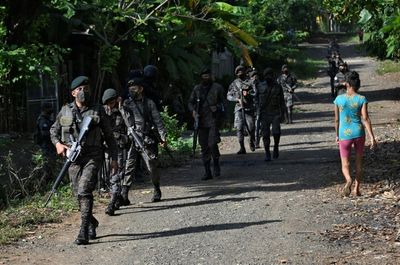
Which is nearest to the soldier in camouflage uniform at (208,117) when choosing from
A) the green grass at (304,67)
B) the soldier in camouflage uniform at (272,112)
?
the soldier in camouflage uniform at (272,112)

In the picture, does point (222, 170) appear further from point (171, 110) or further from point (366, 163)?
point (171, 110)

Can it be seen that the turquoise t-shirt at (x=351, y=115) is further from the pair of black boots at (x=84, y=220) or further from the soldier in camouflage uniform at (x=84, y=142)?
the pair of black boots at (x=84, y=220)

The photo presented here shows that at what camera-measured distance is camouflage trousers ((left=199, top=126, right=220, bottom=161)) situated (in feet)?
45.0

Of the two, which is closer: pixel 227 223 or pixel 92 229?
pixel 92 229

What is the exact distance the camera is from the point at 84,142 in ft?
29.5

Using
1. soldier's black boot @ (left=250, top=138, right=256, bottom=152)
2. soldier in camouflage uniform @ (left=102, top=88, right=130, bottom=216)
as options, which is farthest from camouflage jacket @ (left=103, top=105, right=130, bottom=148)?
soldier's black boot @ (left=250, top=138, right=256, bottom=152)

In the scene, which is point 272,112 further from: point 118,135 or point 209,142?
point 118,135

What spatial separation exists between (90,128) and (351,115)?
3832 millimetres

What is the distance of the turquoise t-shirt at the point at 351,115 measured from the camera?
Answer: 11016mm

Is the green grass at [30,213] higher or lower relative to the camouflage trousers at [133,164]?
lower

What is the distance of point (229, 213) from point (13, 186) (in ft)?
14.2

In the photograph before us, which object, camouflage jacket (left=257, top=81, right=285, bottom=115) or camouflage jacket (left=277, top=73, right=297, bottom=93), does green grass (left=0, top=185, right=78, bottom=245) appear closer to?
camouflage jacket (left=257, top=81, right=285, bottom=115)

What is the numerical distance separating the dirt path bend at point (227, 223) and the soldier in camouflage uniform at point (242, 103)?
3.24ft

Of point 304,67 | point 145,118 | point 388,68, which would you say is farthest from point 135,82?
point 304,67
